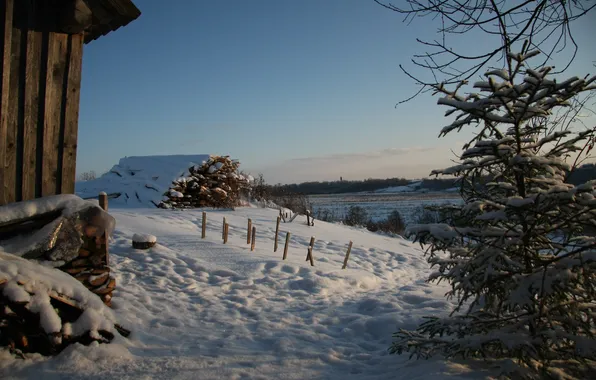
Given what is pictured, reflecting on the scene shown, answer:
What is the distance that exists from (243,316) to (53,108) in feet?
10.9

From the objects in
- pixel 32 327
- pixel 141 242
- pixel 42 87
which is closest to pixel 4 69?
pixel 42 87

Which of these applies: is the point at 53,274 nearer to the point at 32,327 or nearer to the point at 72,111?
the point at 32,327

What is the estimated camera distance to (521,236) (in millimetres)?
2963

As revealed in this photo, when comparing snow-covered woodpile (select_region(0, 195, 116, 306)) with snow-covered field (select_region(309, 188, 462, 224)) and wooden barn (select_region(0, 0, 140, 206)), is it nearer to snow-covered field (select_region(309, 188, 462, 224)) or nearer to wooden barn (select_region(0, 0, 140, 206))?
wooden barn (select_region(0, 0, 140, 206))

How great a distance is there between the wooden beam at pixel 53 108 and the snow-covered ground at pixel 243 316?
5.61 ft

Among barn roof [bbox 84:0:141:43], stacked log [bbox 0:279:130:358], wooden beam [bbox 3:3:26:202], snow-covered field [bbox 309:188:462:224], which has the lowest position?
snow-covered field [bbox 309:188:462:224]

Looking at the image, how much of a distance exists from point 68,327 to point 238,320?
6.58ft

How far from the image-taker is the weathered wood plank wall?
4.15 meters

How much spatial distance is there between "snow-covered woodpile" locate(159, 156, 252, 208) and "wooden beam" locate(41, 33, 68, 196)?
34.8ft

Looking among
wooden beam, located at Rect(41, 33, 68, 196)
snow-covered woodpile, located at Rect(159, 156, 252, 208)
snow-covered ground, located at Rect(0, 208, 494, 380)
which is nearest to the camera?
snow-covered ground, located at Rect(0, 208, 494, 380)

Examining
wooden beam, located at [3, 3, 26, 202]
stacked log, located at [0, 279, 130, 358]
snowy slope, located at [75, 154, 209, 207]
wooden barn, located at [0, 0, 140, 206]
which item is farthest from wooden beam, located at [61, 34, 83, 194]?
snowy slope, located at [75, 154, 209, 207]

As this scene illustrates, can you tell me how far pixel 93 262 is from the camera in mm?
4664

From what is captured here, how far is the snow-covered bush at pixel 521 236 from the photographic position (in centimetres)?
279

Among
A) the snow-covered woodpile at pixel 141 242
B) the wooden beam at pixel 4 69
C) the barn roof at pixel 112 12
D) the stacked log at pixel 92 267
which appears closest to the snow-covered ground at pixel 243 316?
the snow-covered woodpile at pixel 141 242
